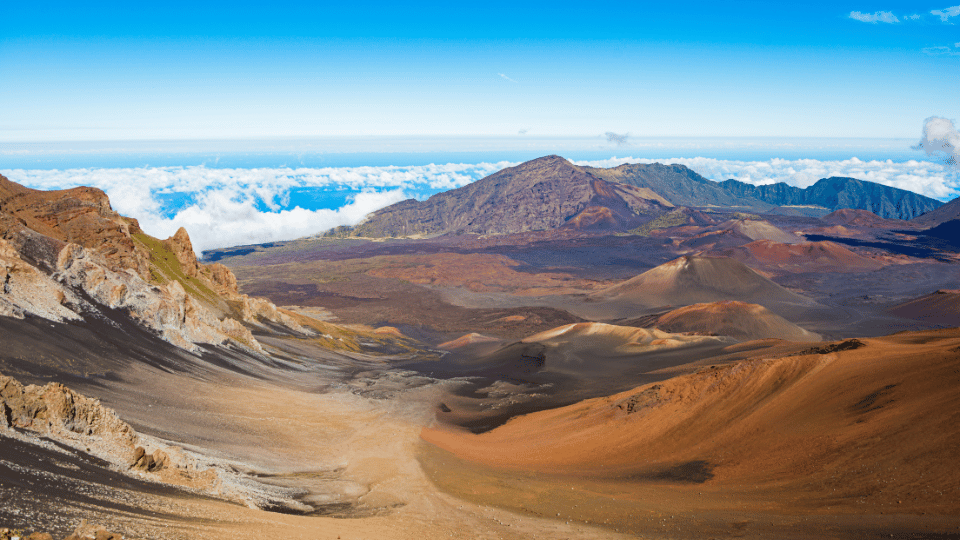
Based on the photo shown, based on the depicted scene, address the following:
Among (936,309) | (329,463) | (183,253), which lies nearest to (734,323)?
(936,309)

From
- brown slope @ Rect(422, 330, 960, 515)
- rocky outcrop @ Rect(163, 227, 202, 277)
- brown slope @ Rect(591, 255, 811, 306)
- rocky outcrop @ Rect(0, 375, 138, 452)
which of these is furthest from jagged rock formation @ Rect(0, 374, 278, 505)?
brown slope @ Rect(591, 255, 811, 306)

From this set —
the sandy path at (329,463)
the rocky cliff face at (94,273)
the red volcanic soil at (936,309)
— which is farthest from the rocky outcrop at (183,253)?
the red volcanic soil at (936,309)

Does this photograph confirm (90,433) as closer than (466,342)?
Yes

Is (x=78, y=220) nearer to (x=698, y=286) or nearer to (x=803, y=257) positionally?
(x=698, y=286)

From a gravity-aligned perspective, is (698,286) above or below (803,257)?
below

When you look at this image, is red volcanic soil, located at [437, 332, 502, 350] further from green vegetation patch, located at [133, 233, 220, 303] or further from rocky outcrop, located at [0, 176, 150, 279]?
rocky outcrop, located at [0, 176, 150, 279]

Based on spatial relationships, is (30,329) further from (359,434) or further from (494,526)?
(494,526)

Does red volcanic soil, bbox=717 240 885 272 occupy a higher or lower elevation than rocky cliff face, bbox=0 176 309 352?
lower
